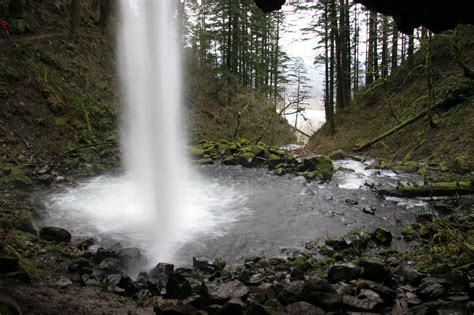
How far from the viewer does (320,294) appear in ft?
14.9

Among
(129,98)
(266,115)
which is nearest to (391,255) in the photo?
(129,98)

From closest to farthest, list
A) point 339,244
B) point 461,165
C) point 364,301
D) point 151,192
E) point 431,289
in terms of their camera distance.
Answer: point 364,301 → point 431,289 → point 339,244 → point 151,192 → point 461,165

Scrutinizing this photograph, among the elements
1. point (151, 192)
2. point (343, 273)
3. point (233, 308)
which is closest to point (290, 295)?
point (233, 308)

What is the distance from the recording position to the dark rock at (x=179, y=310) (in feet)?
13.6

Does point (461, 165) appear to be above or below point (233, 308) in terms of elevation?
above

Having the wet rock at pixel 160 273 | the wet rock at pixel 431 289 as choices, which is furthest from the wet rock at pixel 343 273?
the wet rock at pixel 160 273

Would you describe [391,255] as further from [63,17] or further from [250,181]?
[63,17]

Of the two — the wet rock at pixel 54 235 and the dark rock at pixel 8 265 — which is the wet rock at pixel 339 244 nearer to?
the wet rock at pixel 54 235

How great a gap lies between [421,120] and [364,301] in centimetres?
1301

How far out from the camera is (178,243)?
7.57m

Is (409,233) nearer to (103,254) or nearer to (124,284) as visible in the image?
(124,284)

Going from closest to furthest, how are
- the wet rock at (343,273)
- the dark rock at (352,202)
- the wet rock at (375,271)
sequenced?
the wet rock at (375,271) → the wet rock at (343,273) → the dark rock at (352,202)

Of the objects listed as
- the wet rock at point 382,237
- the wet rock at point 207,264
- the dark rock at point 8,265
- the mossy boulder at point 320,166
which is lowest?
the wet rock at point 207,264

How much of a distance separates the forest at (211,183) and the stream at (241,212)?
0.06 meters
